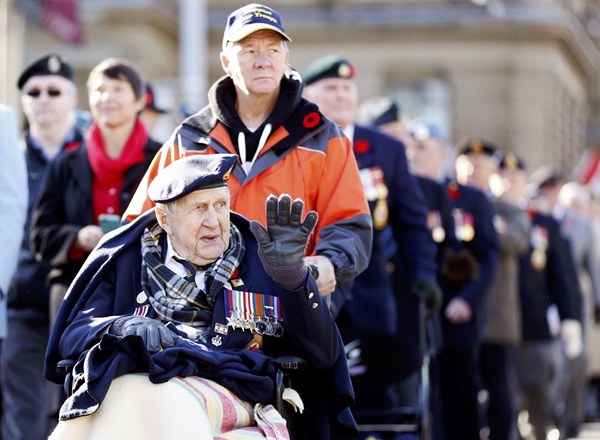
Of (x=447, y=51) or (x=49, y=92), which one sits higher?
(x=447, y=51)

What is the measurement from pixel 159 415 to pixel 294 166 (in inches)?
80.0

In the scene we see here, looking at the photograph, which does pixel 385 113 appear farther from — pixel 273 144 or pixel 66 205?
pixel 273 144

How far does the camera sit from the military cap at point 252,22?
750cm

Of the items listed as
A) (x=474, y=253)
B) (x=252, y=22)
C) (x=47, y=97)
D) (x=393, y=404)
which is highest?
(x=47, y=97)

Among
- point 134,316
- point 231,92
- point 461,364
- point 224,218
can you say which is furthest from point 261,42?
point 461,364

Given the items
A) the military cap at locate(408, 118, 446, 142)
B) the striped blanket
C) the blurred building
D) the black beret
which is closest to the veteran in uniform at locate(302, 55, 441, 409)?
the military cap at locate(408, 118, 446, 142)

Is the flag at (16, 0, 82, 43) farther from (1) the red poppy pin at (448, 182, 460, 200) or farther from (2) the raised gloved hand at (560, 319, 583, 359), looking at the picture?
(1) the red poppy pin at (448, 182, 460, 200)

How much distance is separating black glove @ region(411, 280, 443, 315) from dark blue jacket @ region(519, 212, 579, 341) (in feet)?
13.5

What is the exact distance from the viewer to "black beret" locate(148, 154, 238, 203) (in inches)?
257

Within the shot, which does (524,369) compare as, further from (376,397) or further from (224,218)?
(224,218)

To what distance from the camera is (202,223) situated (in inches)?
260

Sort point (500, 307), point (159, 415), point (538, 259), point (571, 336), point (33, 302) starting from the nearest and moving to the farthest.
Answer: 1. point (159, 415)
2. point (33, 302)
3. point (500, 307)
4. point (538, 259)
5. point (571, 336)

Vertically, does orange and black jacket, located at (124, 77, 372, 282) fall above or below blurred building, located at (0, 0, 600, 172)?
below

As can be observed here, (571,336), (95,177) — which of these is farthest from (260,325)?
(571,336)
